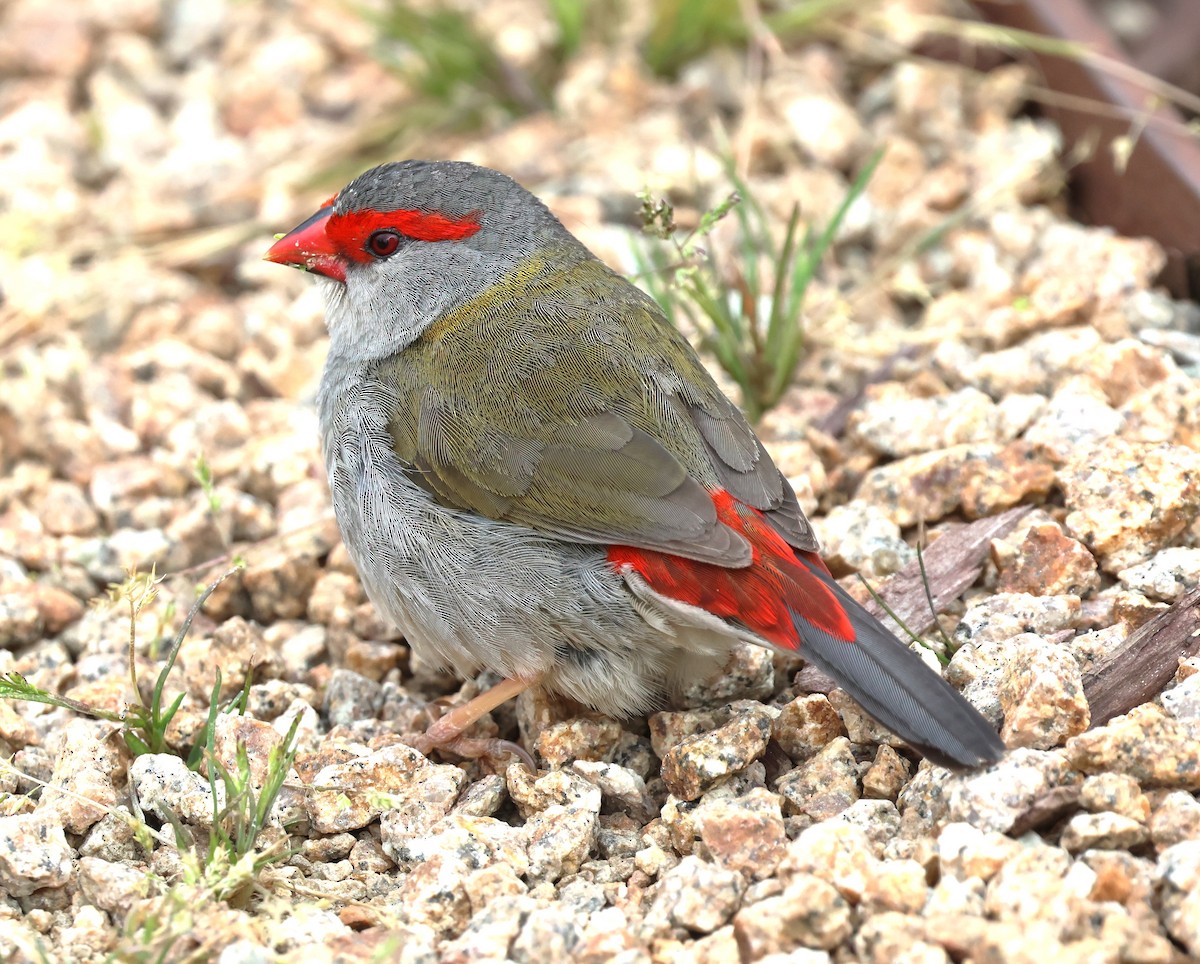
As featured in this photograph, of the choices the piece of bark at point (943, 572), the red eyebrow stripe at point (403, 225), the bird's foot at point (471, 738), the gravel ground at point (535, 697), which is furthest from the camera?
the red eyebrow stripe at point (403, 225)

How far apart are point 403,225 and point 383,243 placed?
0.08 metres

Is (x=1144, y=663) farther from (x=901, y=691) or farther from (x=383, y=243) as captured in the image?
(x=383, y=243)

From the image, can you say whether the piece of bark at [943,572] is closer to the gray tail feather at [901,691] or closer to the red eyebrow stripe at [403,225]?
the gray tail feather at [901,691]

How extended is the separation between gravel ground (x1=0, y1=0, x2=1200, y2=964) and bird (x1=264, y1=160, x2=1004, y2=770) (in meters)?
0.18

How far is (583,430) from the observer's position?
3.32m

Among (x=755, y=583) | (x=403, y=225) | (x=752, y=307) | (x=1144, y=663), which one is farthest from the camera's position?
(x=752, y=307)

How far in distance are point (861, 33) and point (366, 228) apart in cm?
253

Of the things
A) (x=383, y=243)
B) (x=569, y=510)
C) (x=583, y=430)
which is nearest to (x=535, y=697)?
(x=569, y=510)

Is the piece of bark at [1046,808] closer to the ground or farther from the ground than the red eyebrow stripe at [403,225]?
closer to the ground

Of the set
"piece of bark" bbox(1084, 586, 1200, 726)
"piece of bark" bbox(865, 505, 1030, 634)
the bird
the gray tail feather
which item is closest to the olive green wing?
the bird

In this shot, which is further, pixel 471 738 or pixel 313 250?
pixel 313 250

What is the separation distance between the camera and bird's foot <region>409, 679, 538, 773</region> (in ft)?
10.9

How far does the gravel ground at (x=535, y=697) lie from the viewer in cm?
256

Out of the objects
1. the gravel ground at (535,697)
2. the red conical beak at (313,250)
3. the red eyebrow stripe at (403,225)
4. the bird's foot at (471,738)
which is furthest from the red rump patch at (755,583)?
the red conical beak at (313,250)
